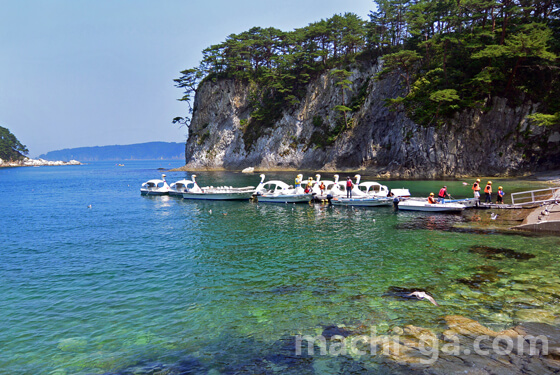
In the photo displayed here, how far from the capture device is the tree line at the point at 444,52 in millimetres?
49562

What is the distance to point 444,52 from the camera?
185ft

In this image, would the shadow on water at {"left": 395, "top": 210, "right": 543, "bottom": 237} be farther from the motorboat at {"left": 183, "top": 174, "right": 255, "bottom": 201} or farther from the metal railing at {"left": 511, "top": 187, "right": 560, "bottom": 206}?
the motorboat at {"left": 183, "top": 174, "right": 255, "bottom": 201}

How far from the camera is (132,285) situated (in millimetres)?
15391

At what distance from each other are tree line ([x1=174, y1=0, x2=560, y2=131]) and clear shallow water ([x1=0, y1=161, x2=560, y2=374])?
34.6 metres

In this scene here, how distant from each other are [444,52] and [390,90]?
15.2 m

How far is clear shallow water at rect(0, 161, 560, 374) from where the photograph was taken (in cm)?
1048

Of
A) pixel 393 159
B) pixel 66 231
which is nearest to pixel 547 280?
pixel 66 231

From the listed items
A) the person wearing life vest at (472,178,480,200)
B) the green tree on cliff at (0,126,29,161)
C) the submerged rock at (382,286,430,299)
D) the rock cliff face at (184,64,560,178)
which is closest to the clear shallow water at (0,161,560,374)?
the submerged rock at (382,286,430,299)

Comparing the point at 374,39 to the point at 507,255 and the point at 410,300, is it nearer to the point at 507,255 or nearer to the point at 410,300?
the point at 507,255

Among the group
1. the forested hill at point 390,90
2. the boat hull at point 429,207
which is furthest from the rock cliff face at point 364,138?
the boat hull at point 429,207

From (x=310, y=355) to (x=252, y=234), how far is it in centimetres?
1611

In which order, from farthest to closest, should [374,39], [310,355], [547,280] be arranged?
1. [374,39]
2. [547,280]
3. [310,355]

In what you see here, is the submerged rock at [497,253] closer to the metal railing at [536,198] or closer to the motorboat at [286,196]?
the metal railing at [536,198]

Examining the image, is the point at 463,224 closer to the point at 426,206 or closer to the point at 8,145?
the point at 426,206
